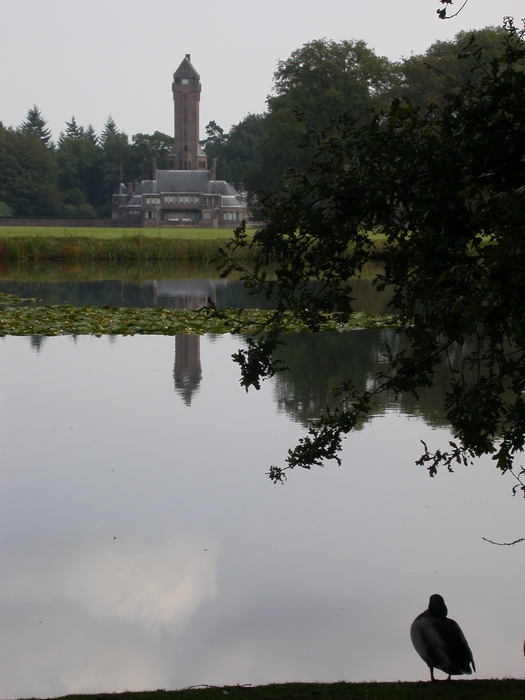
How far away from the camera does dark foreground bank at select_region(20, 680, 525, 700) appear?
163 inches

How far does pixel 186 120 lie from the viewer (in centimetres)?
11156

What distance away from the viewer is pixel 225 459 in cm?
912

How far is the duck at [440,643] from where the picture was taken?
454 centimetres

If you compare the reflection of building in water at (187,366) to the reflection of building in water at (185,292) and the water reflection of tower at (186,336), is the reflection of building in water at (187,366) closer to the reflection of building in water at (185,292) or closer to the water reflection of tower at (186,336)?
the water reflection of tower at (186,336)

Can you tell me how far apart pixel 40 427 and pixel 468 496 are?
4824mm

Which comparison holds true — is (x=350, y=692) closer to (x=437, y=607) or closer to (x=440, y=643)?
(x=440, y=643)

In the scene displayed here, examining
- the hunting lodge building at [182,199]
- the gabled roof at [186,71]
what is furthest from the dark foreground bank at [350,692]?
the gabled roof at [186,71]

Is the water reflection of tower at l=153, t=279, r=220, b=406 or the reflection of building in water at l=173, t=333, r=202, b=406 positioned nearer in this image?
the reflection of building in water at l=173, t=333, r=202, b=406

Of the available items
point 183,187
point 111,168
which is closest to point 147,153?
point 111,168

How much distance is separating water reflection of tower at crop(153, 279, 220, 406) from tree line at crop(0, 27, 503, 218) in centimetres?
344

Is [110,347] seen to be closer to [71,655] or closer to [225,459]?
[225,459]

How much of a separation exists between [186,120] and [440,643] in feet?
364

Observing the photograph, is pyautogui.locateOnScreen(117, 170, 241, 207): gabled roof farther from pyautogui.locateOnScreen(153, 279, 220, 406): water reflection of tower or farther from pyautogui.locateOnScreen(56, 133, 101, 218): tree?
pyautogui.locateOnScreen(153, 279, 220, 406): water reflection of tower

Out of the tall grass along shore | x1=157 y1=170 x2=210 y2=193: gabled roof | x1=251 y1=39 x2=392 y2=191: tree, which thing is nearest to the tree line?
x1=251 y1=39 x2=392 y2=191: tree
